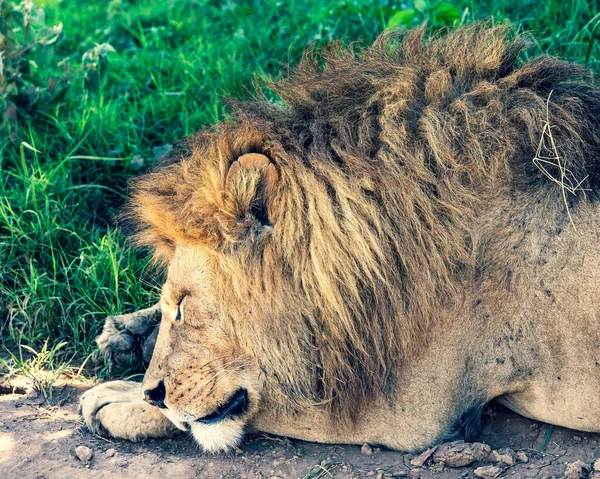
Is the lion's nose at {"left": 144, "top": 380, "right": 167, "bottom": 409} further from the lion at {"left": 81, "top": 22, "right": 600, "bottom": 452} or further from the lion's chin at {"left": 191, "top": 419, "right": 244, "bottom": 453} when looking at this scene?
the lion's chin at {"left": 191, "top": 419, "right": 244, "bottom": 453}

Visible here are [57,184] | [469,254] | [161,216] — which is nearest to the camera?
[469,254]

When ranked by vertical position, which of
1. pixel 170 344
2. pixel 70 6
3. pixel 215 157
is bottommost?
pixel 170 344

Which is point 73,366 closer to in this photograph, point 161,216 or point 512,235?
point 161,216

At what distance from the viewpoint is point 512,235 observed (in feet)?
9.34

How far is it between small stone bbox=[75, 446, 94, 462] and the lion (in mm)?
348

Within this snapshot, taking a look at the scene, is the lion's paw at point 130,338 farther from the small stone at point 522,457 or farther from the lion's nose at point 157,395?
the small stone at point 522,457

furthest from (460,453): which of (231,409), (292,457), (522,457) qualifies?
(231,409)

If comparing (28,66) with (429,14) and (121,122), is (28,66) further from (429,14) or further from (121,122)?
(429,14)

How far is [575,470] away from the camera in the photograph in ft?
8.94

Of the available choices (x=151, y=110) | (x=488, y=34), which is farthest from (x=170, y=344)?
(x=151, y=110)

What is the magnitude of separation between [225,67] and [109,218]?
1.29 metres

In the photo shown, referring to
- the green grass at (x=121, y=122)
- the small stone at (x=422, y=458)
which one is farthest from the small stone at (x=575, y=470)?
the green grass at (x=121, y=122)

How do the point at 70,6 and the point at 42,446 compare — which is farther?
the point at 70,6

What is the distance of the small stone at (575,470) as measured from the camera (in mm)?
2713
